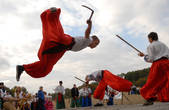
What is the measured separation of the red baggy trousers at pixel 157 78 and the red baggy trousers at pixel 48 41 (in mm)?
1998

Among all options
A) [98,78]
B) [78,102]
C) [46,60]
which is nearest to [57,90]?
[78,102]

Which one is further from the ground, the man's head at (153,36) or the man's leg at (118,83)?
the man's head at (153,36)

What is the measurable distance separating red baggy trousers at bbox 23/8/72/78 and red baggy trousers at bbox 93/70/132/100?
1518 mm

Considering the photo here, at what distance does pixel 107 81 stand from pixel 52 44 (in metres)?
1.95

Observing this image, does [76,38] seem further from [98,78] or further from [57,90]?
[57,90]

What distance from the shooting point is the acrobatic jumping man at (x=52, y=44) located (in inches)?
185

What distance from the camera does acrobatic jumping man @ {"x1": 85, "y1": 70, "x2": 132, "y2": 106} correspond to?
5648 mm

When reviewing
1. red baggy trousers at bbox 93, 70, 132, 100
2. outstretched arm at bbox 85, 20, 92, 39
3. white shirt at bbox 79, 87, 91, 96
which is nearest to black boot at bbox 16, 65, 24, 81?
outstretched arm at bbox 85, 20, 92, 39

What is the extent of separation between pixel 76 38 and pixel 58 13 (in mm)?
696

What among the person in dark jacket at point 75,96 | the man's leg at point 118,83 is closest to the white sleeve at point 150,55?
the man's leg at point 118,83

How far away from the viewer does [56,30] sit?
4.70 m

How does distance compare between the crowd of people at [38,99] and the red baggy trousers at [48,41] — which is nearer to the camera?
the red baggy trousers at [48,41]

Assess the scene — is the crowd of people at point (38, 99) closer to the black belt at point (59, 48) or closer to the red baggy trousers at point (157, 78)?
the black belt at point (59, 48)

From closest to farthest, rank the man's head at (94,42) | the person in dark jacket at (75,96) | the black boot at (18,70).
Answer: the black boot at (18,70) < the man's head at (94,42) < the person in dark jacket at (75,96)
